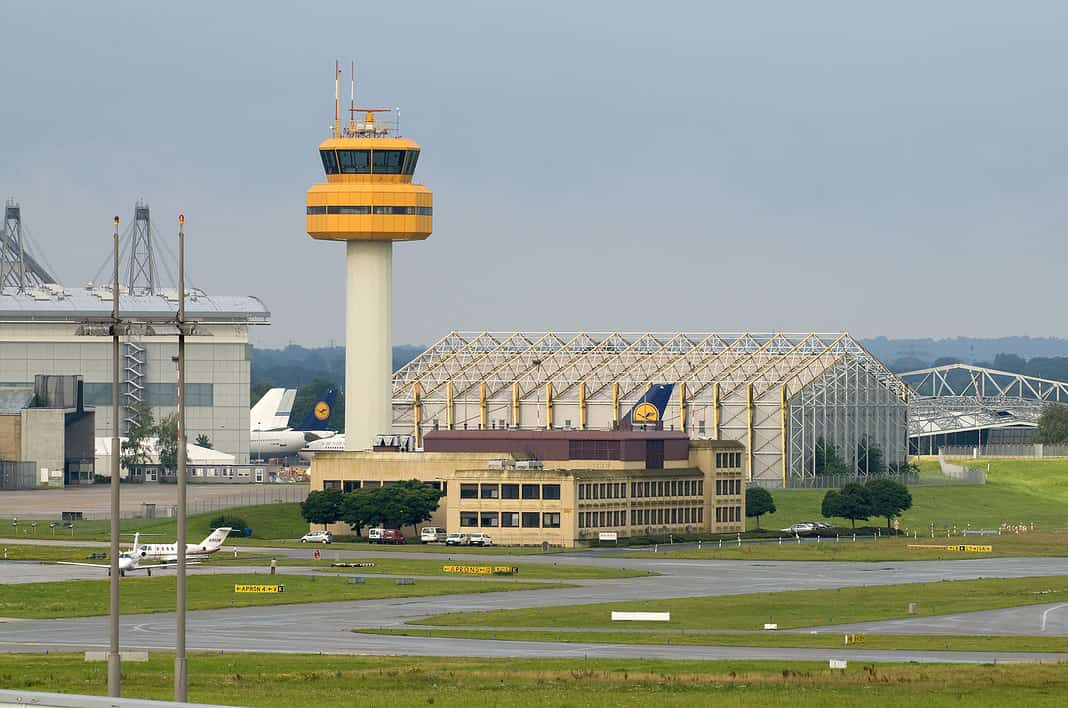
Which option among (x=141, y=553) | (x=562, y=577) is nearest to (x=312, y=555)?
(x=141, y=553)

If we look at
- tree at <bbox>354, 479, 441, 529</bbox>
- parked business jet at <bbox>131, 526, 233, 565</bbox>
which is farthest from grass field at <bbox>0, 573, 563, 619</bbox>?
tree at <bbox>354, 479, 441, 529</bbox>

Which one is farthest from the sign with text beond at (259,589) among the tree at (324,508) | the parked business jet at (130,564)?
the tree at (324,508)

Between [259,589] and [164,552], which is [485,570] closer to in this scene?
[164,552]

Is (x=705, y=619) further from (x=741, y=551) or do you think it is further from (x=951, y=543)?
(x=951, y=543)

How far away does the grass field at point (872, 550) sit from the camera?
519 feet

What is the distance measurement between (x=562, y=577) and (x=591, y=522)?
38.6 metres

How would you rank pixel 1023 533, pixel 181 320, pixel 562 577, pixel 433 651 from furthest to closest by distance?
pixel 1023 533, pixel 562 577, pixel 433 651, pixel 181 320

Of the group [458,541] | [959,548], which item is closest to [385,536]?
[458,541]

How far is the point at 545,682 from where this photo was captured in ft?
238

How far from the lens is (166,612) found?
109 m

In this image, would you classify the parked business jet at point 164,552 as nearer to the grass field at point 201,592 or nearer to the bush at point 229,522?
the grass field at point 201,592

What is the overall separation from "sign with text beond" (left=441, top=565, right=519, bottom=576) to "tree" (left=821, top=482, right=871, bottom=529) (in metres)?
56.6

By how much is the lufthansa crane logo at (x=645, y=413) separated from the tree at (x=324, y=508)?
32.4 meters

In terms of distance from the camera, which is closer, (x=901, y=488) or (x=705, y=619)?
(x=705, y=619)
